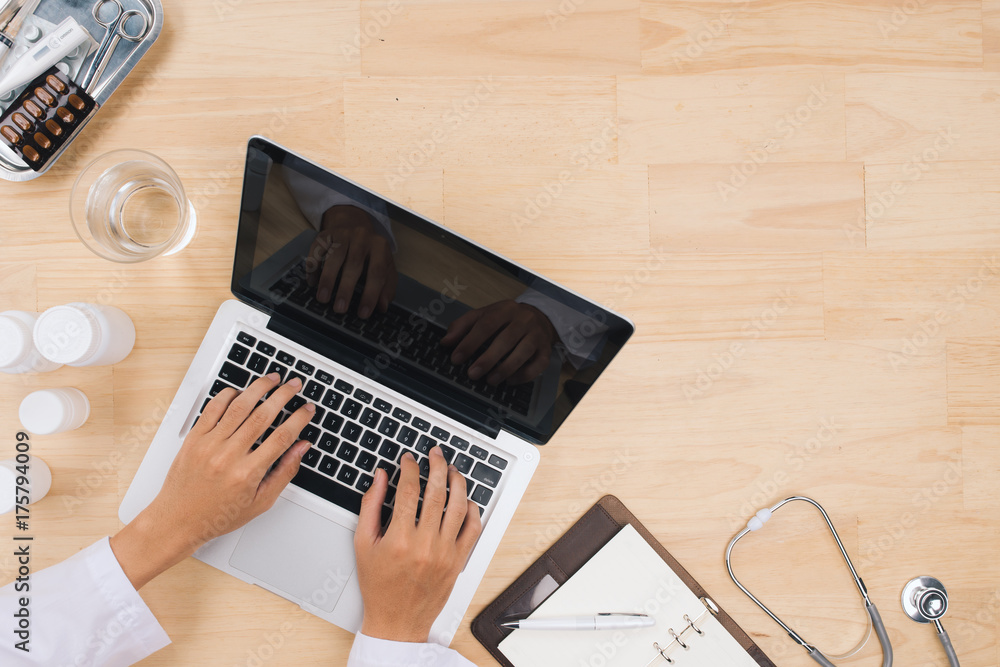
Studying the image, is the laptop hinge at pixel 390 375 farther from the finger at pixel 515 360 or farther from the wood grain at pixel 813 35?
the wood grain at pixel 813 35

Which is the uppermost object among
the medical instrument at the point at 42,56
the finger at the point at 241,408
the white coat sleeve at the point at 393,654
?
the medical instrument at the point at 42,56

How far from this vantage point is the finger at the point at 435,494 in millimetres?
748

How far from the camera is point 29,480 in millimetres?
778

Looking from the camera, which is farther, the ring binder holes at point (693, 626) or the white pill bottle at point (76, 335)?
the ring binder holes at point (693, 626)

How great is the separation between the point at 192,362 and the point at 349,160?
341 millimetres

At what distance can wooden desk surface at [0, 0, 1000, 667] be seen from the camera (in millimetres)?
821

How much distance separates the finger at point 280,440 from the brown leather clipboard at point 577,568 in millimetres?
349

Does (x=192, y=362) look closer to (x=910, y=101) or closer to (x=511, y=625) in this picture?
(x=511, y=625)

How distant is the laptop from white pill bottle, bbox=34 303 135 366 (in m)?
0.11

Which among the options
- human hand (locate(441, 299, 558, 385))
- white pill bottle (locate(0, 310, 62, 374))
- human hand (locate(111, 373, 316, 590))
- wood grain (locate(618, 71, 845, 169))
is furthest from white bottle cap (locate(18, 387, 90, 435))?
wood grain (locate(618, 71, 845, 169))

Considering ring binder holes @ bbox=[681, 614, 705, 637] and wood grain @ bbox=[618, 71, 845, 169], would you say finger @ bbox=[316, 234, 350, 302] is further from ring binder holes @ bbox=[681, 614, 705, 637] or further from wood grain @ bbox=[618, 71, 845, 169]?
ring binder holes @ bbox=[681, 614, 705, 637]

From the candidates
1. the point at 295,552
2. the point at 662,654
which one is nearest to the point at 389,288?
the point at 295,552

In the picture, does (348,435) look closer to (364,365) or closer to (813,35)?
(364,365)

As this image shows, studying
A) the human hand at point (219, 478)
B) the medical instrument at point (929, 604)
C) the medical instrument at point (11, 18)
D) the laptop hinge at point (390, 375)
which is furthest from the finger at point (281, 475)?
the medical instrument at point (929, 604)
